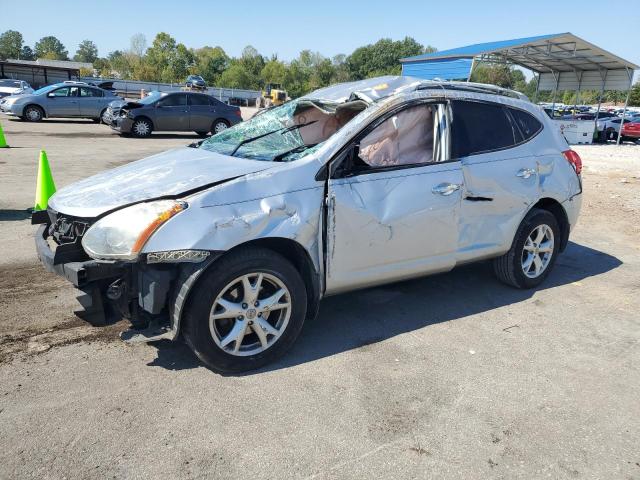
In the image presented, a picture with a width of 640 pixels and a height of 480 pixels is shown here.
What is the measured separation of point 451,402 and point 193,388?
157 centimetres

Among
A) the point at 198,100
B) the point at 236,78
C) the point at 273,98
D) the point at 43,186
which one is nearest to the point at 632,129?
the point at 198,100

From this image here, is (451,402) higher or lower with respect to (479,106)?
lower

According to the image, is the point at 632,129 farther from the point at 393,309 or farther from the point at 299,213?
the point at 299,213

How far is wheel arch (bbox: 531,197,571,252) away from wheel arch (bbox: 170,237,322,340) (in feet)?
8.24

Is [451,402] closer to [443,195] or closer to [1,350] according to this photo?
[443,195]

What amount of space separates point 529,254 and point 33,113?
2073 centimetres

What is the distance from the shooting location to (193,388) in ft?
10.5

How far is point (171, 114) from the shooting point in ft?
59.4

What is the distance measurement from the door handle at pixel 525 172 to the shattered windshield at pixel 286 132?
5.40 ft

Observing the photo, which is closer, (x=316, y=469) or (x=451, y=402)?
(x=316, y=469)

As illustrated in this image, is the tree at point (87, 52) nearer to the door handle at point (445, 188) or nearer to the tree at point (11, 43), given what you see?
the tree at point (11, 43)

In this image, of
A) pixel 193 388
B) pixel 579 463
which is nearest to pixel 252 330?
pixel 193 388

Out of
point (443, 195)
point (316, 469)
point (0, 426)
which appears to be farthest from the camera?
point (443, 195)

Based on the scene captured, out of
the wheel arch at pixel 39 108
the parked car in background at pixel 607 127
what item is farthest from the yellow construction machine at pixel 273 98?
the parked car in background at pixel 607 127
